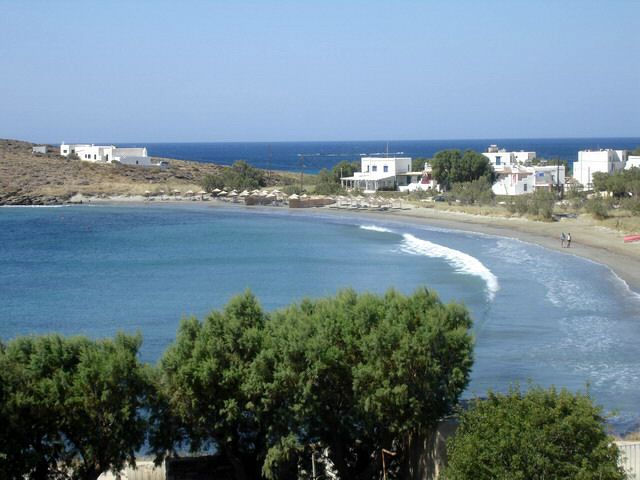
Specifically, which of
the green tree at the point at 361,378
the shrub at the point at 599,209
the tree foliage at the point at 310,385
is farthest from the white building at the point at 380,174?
the tree foliage at the point at 310,385

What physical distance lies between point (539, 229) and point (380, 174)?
3356 centimetres

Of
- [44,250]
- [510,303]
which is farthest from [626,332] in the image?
[44,250]

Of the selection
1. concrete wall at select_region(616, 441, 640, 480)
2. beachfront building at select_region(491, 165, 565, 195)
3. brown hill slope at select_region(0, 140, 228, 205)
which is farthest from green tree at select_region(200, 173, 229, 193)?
concrete wall at select_region(616, 441, 640, 480)

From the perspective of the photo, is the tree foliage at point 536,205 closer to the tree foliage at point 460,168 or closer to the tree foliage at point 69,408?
the tree foliage at point 460,168

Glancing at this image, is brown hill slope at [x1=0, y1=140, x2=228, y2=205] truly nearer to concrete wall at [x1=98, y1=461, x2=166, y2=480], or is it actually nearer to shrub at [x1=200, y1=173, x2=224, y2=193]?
shrub at [x1=200, y1=173, x2=224, y2=193]

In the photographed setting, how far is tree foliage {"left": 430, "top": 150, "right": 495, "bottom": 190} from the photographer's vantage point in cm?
8388

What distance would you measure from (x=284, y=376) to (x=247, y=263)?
111 ft

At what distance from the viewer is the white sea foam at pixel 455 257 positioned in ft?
130

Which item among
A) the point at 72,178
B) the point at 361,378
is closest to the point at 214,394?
the point at 361,378

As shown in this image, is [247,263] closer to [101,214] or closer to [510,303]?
[510,303]

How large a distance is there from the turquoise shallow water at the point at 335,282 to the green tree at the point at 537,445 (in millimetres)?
3144

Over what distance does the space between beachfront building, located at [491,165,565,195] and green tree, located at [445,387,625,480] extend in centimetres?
6703

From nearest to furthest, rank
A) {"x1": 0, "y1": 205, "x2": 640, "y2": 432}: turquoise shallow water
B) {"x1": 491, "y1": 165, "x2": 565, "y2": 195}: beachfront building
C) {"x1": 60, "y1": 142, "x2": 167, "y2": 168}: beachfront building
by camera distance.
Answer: {"x1": 0, "y1": 205, "x2": 640, "y2": 432}: turquoise shallow water < {"x1": 491, "y1": 165, "x2": 565, "y2": 195}: beachfront building < {"x1": 60, "y1": 142, "x2": 167, "y2": 168}: beachfront building

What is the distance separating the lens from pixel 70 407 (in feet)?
45.4
